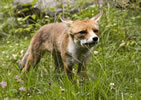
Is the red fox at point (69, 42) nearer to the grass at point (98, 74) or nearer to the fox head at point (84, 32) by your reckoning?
the fox head at point (84, 32)

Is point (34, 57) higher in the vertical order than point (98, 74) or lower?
lower

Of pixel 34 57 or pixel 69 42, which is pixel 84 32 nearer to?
pixel 69 42

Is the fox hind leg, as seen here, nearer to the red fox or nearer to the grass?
the red fox

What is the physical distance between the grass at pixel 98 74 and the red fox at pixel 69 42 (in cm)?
21

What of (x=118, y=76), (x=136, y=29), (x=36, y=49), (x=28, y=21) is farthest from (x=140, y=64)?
(x=28, y=21)

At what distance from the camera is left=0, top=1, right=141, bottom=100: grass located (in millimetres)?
2945

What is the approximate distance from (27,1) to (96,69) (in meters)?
4.71

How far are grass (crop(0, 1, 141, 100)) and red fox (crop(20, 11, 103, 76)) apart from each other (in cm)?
21

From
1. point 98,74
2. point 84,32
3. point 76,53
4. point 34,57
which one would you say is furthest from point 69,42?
point 34,57

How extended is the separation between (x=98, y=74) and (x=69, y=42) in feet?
3.19

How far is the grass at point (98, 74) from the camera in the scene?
2945 mm

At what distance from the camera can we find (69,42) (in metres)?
4.13

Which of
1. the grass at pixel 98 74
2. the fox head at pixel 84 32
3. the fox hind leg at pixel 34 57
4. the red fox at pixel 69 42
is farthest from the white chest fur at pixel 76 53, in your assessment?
the fox hind leg at pixel 34 57

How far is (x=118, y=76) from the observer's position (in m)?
3.81
